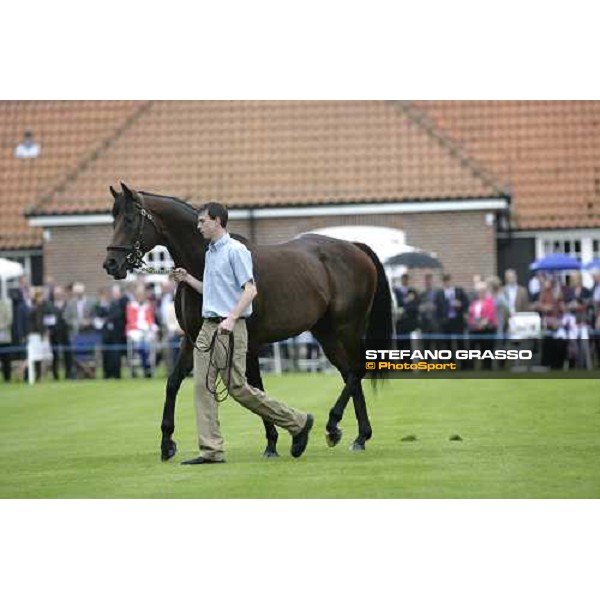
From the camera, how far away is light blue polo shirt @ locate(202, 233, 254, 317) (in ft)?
37.0

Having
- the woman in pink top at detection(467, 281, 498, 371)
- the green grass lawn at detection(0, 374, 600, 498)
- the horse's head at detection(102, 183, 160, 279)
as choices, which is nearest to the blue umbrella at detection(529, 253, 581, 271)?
the woman in pink top at detection(467, 281, 498, 371)

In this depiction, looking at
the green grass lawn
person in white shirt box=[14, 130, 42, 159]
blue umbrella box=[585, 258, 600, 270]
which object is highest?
person in white shirt box=[14, 130, 42, 159]

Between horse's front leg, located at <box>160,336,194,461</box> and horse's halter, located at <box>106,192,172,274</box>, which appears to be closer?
horse's halter, located at <box>106,192,172,274</box>

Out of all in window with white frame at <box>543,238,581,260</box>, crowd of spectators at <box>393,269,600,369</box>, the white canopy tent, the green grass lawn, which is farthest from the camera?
the white canopy tent

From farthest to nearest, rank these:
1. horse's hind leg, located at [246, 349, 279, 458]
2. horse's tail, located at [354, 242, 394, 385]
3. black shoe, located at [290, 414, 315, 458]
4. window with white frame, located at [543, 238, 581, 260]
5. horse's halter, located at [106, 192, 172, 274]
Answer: window with white frame, located at [543, 238, 581, 260] < horse's tail, located at [354, 242, 394, 385] < horse's hind leg, located at [246, 349, 279, 458] < black shoe, located at [290, 414, 315, 458] < horse's halter, located at [106, 192, 172, 274]

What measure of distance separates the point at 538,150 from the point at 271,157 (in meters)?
4.70

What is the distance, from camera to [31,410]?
58.5 ft

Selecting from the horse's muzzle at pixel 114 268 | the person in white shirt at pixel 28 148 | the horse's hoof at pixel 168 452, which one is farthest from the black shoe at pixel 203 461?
the person in white shirt at pixel 28 148

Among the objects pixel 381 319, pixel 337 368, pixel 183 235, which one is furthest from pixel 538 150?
pixel 183 235

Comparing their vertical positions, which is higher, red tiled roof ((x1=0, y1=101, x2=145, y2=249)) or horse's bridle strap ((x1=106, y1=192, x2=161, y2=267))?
red tiled roof ((x1=0, y1=101, x2=145, y2=249))

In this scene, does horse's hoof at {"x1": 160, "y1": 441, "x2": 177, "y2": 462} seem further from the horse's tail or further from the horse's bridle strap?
the horse's tail

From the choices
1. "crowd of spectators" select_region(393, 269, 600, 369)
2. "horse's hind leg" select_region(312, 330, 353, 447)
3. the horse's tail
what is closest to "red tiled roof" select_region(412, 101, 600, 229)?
"crowd of spectators" select_region(393, 269, 600, 369)

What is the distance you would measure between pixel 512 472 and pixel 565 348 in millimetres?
9268
